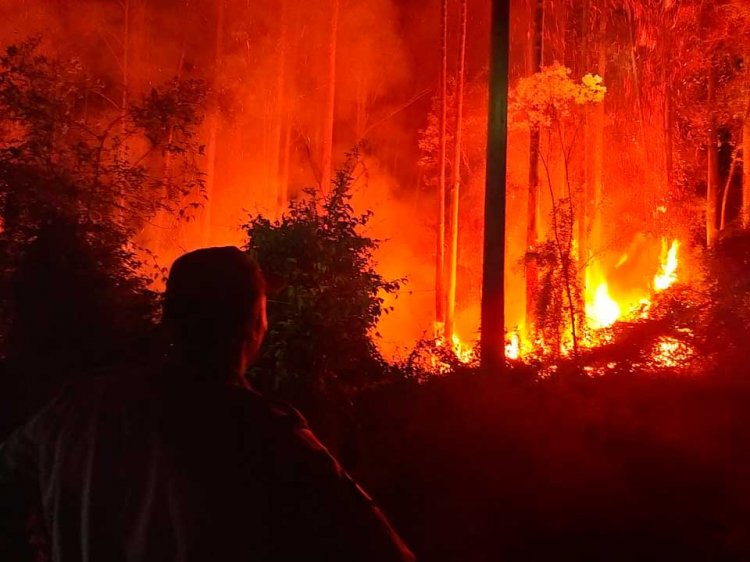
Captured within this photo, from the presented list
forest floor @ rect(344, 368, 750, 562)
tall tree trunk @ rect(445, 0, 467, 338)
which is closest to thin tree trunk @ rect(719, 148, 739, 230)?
tall tree trunk @ rect(445, 0, 467, 338)

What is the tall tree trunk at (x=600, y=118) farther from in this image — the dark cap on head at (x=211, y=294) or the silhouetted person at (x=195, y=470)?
the silhouetted person at (x=195, y=470)

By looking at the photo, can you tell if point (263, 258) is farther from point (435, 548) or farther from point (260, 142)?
point (260, 142)

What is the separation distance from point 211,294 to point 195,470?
38 cm

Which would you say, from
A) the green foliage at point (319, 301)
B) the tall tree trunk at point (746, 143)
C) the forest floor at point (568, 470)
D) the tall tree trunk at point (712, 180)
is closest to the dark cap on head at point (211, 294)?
the forest floor at point (568, 470)

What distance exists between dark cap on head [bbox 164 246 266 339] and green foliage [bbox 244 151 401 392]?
694 cm

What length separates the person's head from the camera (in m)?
1.54

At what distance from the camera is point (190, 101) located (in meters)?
9.70

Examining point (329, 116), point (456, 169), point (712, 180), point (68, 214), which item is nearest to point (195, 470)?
point (68, 214)

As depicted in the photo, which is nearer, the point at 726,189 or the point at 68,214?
the point at 68,214

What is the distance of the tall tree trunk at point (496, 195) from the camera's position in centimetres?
862

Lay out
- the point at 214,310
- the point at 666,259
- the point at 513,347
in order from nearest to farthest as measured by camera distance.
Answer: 1. the point at 214,310
2. the point at 513,347
3. the point at 666,259

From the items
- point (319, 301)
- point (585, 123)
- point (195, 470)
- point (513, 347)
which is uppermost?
point (585, 123)

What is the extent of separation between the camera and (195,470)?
1369 millimetres

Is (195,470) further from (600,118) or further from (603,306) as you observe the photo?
(600,118)
